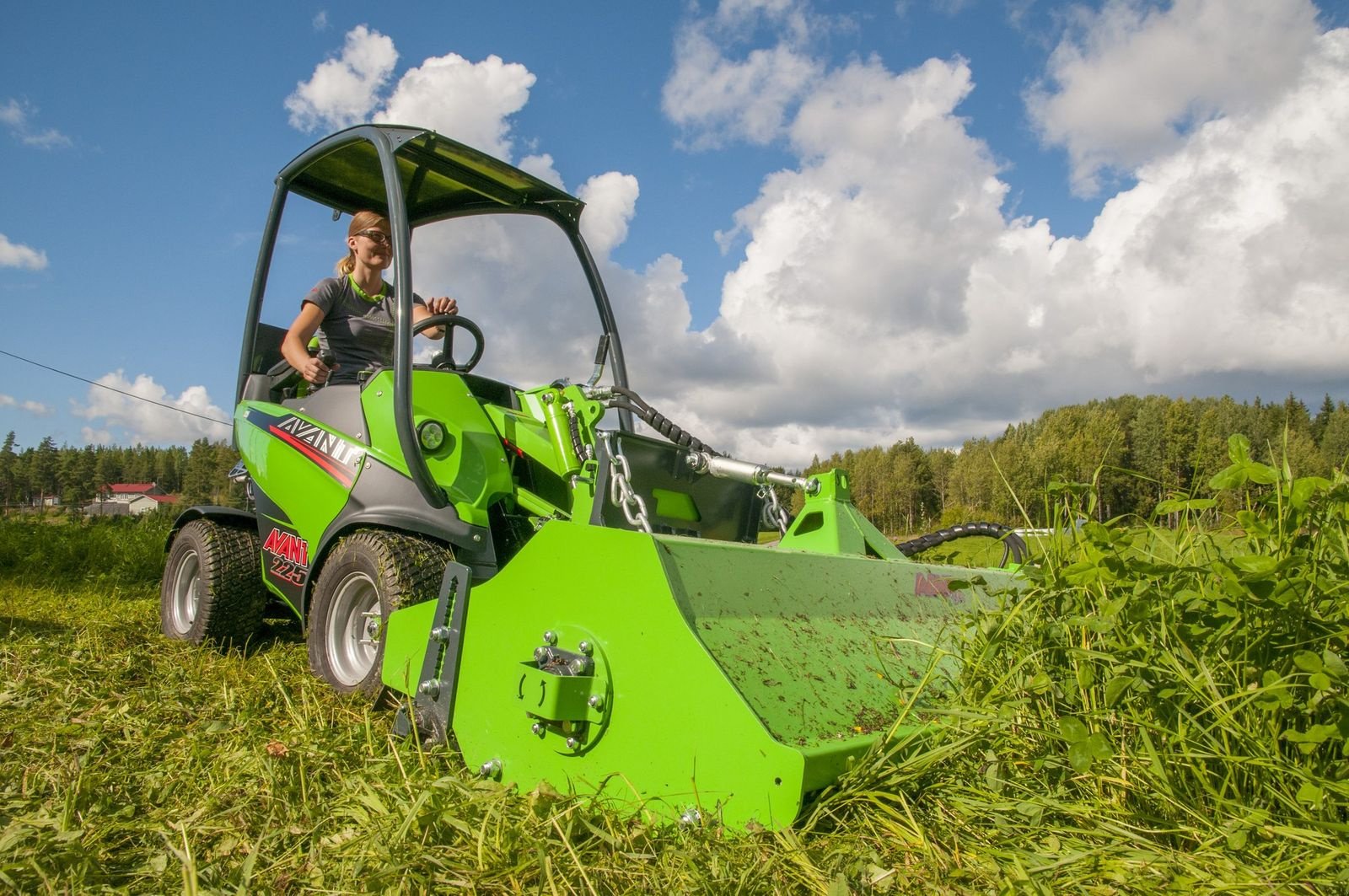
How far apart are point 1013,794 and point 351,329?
3.86 m

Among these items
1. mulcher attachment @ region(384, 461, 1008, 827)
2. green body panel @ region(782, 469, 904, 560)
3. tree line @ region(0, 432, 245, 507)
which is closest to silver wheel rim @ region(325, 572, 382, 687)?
mulcher attachment @ region(384, 461, 1008, 827)

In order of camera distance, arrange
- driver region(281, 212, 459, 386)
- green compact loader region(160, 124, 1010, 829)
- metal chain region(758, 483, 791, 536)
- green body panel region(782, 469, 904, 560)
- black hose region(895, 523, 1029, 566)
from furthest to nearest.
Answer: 1. driver region(281, 212, 459, 386)
2. black hose region(895, 523, 1029, 566)
3. metal chain region(758, 483, 791, 536)
4. green body panel region(782, 469, 904, 560)
5. green compact loader region(160, 124, 1010, 829)

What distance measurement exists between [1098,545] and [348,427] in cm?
299

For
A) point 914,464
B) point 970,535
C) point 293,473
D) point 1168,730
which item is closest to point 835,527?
point 970,535

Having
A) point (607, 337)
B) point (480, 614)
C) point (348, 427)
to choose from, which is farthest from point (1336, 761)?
point (607, 337)

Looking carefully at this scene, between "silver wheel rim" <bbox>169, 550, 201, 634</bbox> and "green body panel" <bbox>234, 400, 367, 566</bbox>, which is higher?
"green body panel" <bbox>234, 400, 367, 566</bbox>

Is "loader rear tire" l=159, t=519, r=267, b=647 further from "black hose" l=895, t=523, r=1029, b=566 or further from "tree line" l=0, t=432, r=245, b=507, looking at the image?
"tree line" l=0, t=432, r=245, b=507

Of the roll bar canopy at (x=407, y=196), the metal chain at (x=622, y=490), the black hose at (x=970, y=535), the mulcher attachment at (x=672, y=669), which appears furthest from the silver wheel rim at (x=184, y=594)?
the black hose at (x=970, y=535)

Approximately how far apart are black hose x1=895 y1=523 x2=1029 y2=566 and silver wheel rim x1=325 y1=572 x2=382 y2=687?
8.11 ft

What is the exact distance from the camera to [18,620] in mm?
4625

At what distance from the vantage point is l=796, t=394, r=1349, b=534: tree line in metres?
2.19

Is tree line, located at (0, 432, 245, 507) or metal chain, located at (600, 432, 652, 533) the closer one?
metal chain, located at (600, 432, 652, 533)

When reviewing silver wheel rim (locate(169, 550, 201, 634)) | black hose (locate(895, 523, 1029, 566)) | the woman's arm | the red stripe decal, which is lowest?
silver wheel rim (locate(169, 550, 201, 634))

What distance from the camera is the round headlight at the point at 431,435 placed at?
3.31 meters
